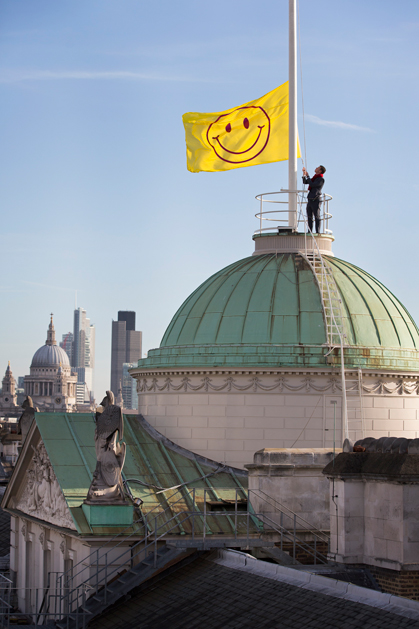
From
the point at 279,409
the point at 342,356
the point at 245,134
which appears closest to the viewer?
the point at 342,356

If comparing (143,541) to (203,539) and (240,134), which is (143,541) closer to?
(203,539)

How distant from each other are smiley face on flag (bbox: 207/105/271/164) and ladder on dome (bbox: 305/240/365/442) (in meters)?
6.49

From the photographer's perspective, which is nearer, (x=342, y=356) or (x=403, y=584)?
(x=403, y=584)

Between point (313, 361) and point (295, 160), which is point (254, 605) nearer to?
point (313, 361)

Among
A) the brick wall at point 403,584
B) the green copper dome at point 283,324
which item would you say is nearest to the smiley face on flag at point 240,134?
the green copper dome at point 283,324

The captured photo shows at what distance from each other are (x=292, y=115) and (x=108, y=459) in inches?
655

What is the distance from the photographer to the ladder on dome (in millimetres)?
Answer: 36562

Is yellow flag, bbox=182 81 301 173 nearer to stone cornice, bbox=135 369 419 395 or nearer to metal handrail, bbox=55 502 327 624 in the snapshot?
stone cornice, bbox=135 369 419 395

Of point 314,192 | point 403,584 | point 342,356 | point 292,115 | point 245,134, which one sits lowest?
point 403,584

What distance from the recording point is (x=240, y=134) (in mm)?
41375

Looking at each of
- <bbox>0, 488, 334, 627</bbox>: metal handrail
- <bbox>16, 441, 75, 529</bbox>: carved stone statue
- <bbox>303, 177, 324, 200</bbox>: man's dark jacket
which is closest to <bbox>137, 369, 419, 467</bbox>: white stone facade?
<bbox>0, 488, 334, 627</bbox>: metal handrail

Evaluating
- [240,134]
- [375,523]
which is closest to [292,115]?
[240,134]

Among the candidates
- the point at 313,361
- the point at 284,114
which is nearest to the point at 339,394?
the point at 313,361

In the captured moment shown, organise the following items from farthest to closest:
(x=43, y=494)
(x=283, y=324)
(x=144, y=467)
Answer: (x=283, y=324) → (x=43, y=494) → (x=144, y=467)
